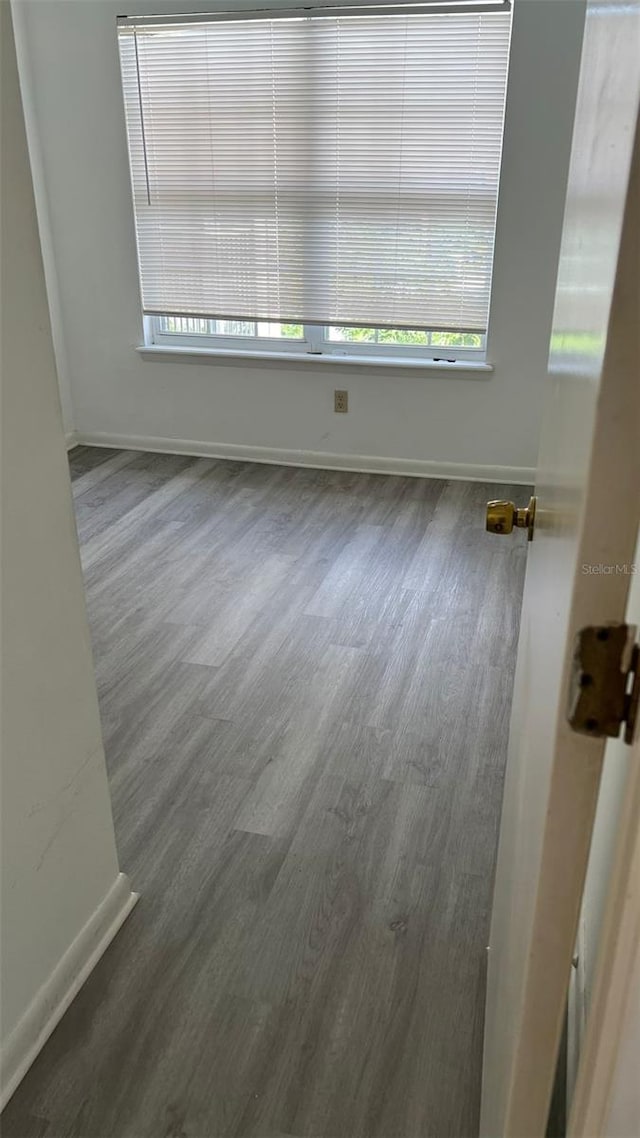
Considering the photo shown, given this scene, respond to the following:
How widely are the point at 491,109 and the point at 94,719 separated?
304 cm

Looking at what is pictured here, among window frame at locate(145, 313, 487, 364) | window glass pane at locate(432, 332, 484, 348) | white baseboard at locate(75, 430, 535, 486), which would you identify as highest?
window glass pane at locate(432, 332, 484, 348)

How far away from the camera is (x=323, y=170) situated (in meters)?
3.61

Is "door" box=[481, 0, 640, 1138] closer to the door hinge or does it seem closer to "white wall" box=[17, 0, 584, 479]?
the door hinge

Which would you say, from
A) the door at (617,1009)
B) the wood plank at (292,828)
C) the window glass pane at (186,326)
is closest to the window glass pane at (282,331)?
the window glass pane at (186,326)

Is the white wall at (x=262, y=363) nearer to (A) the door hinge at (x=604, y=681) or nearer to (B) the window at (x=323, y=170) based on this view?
(B) the window at (x=323, y=170)

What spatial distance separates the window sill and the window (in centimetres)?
7

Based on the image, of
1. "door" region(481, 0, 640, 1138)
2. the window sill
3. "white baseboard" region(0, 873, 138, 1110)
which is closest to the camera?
"door" region(481, 0, 640, 1138)

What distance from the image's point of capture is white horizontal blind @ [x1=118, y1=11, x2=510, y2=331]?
337 centimetres

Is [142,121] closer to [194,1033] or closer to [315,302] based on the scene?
[315,302]

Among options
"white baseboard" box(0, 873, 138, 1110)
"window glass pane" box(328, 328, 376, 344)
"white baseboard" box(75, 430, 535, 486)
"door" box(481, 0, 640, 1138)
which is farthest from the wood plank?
"window glass pane" box(328, 328, 376, 344)

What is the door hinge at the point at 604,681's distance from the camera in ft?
1.48

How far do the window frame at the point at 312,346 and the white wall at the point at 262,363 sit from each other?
9cm

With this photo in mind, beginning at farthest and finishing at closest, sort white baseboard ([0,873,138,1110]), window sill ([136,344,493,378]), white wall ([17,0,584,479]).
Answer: window sill ([136,344,493,378]), white wall ([17,0,584,479]), white baseboard ([0,873,138,1110])

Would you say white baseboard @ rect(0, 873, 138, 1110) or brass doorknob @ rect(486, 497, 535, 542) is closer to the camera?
brass doorknob @ rect(486, 497, 535, 542)
